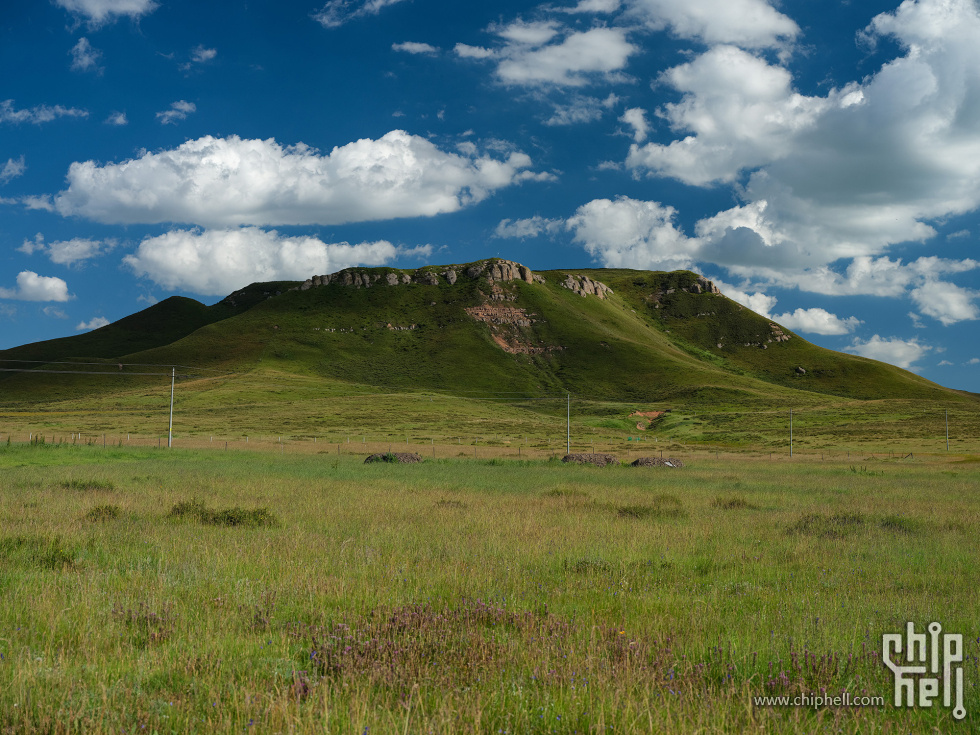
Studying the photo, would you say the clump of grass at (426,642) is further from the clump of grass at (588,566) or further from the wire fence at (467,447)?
the wire fence at (467,447)

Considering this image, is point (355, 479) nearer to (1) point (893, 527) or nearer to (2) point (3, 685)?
(1) point (893, 527)

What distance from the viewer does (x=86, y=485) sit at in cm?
2148

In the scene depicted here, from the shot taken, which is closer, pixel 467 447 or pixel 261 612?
pixel 261 612

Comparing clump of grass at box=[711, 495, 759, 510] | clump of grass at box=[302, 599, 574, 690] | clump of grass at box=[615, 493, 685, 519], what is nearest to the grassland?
clump of grass at box=[302, 599, 574, 690]

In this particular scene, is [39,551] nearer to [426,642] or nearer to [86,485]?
[426,642]

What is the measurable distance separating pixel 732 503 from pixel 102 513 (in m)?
18.3

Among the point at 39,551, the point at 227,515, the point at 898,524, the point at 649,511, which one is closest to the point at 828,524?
the point at 898,524

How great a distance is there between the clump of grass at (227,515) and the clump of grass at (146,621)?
23.6 feet

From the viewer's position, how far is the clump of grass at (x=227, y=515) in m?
14.1

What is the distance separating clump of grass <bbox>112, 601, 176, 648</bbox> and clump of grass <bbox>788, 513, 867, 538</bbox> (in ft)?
42.7

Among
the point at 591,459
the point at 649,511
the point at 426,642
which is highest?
the point at 426,642

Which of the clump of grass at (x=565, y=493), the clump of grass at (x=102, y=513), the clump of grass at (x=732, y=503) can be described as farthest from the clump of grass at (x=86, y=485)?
the clump of grass at (x=732, y=503)

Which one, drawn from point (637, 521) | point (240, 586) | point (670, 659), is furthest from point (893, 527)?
point (240, 586)

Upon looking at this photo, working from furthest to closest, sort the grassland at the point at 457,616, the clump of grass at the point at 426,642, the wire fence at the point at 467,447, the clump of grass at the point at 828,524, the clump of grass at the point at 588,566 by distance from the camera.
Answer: the wire fence at the point at 467,447 → the clump of grass at the point at 828,524 → the clump of grass at the point at 588,566 → the clump of grass at the point at 426,642 → the grassland at the point at 457,616
